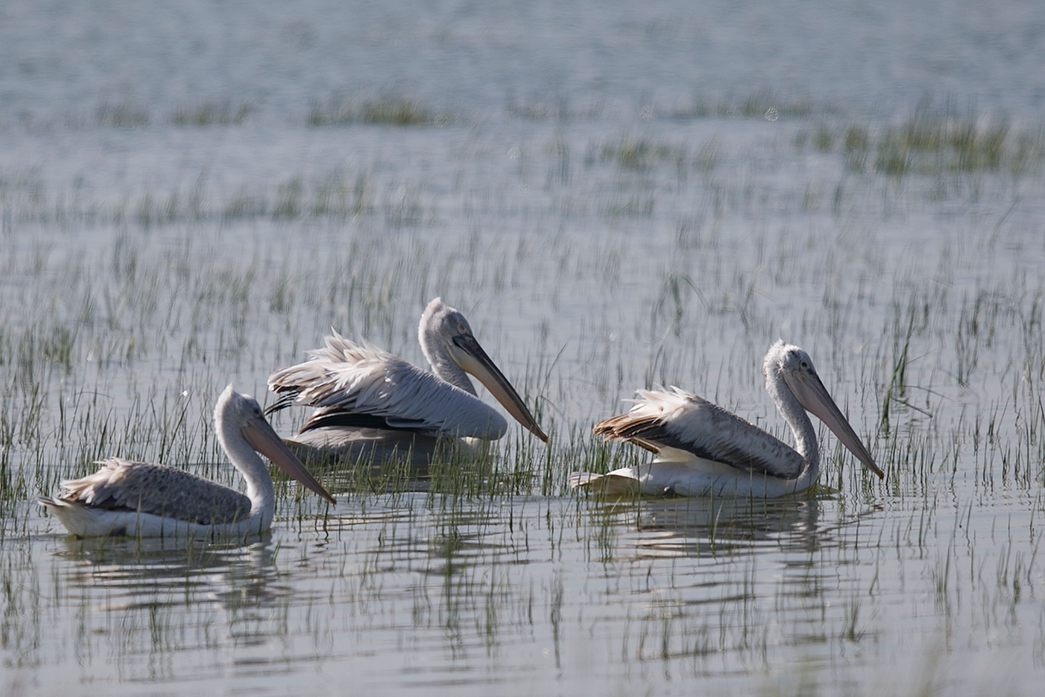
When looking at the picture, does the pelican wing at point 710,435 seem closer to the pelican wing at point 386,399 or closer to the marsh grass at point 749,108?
the pelican wing at point 386,399

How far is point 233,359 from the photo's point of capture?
34.5ft

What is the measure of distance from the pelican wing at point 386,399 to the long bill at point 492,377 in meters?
0.19

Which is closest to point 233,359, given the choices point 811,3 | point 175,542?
point 175,542

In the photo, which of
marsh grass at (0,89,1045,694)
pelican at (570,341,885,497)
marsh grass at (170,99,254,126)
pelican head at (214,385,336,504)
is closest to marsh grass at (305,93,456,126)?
marsh grass at (170,99,254,126)

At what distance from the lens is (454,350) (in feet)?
30.5

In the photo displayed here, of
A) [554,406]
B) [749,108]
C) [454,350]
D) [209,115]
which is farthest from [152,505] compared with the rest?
[749,108]

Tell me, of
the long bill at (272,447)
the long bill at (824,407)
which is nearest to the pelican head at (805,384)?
the long bill at (824,407)

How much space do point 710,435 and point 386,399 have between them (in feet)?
6.42

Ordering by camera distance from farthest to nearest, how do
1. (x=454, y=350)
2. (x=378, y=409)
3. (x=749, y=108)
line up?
(x=749, y=108), (x=454, y=350), (x=378, y=409)

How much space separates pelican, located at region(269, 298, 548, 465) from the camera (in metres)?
8.45

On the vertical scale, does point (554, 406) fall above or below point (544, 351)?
below

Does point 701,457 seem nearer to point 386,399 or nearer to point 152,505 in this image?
point 386,399

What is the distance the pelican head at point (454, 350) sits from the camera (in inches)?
359

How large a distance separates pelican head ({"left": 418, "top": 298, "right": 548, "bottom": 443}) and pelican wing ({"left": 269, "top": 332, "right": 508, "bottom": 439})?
1.59 ft
